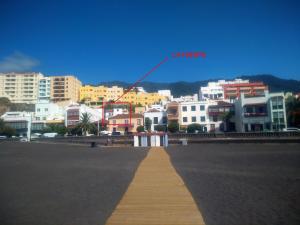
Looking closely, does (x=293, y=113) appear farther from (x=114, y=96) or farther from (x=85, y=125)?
(x=114, y=96)

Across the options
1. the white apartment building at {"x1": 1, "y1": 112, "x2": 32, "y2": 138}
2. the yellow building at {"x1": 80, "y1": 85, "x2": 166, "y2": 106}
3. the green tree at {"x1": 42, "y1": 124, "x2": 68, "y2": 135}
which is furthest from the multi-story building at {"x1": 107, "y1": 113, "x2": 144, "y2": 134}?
the yellow building at {"x1": 80, "y1": 85, "x2": 166, "y2": 106}

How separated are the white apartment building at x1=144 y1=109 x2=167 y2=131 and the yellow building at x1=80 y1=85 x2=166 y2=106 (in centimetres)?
5215

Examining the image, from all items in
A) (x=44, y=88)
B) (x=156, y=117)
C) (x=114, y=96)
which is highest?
(x=44, y=88)

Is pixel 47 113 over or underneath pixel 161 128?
over

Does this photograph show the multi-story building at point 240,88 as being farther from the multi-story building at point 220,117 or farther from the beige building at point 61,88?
the beige building at point 61,88

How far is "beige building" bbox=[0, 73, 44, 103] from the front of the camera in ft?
422

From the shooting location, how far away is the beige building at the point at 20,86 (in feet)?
422

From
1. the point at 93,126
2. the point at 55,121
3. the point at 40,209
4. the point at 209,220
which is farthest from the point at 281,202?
the point at 55,121

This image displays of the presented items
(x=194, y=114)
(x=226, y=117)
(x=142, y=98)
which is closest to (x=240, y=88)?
(x=226, y=117)

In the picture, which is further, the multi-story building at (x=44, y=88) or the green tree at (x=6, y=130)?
the multi-story building at (x=44, y=88)

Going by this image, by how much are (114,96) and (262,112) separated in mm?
87268

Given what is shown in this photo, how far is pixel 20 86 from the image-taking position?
130 meters

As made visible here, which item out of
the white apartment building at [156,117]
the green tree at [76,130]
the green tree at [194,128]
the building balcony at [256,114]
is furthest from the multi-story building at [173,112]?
the green tree at [76,130]

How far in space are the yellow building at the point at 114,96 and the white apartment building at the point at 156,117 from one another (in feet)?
171
